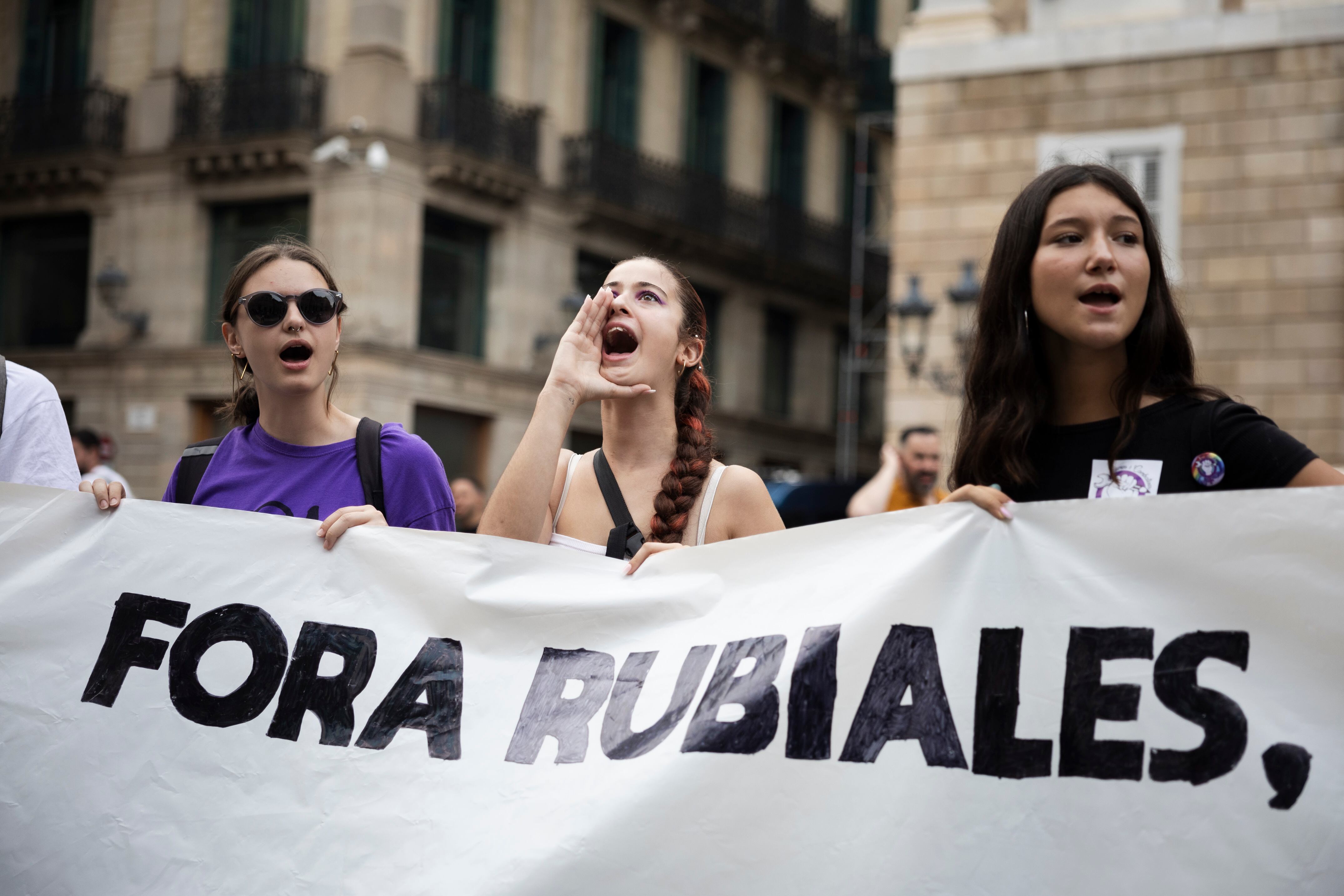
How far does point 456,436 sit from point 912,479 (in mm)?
12994

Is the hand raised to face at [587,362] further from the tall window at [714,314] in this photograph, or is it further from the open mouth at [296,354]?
the tall window at [714,314]

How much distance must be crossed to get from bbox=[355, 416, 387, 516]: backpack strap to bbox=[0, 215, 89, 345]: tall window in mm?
19305

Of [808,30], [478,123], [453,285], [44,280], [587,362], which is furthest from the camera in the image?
[808,30]

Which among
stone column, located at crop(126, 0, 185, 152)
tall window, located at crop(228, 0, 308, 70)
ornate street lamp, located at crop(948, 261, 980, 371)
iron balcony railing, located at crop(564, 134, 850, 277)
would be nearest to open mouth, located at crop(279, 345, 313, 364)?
ornate street lamp, located at crop(948, 261, 980, 371)

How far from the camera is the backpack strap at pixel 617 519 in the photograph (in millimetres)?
3100

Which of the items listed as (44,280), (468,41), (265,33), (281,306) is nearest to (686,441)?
(281,306)

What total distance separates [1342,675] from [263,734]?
2077 millimetres

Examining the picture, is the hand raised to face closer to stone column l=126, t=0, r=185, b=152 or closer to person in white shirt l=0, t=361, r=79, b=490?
person in white shirt l=0, t=361, r=79, b=490

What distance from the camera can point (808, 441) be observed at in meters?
26.7

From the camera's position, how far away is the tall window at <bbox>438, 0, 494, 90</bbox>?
65.0 ft

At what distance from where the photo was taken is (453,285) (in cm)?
2009

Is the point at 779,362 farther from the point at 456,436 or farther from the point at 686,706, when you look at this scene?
the point at 686,706

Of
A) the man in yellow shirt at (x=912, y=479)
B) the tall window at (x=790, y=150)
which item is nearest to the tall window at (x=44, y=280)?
the tall window at (x=790, y=150)

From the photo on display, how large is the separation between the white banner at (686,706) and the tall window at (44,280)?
1925cm
